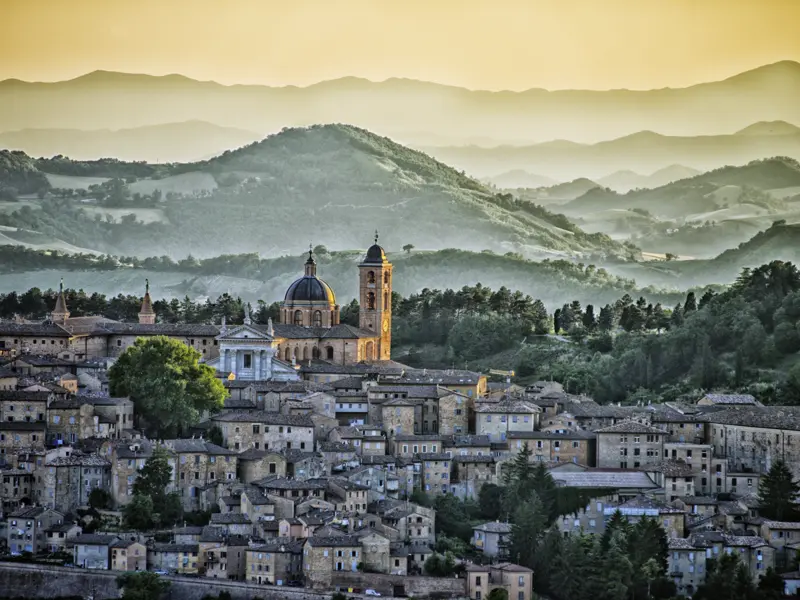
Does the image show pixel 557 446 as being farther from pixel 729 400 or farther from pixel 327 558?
pixel 327 558

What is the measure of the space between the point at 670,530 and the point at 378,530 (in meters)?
9.79

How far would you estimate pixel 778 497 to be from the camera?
214ft

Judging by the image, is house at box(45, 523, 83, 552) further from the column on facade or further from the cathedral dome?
the cathedral dome

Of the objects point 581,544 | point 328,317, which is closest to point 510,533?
point 581,544

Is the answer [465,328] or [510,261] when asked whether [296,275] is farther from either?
[465,328]

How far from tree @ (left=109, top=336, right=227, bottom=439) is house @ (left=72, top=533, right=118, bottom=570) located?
10.5 meters

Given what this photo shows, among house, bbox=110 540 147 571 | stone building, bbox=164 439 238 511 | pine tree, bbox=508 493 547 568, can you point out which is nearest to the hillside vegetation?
stone building, bbox=164 439 238 511

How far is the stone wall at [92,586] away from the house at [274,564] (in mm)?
555

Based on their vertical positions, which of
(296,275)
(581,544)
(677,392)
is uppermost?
(296,275)

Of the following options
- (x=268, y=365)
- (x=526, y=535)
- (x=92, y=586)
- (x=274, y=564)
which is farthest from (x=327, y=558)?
(x=268, y=365)

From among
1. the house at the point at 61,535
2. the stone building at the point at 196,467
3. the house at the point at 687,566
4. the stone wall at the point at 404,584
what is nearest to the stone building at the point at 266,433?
the stone building at the point at 196,467

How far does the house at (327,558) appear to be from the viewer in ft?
199

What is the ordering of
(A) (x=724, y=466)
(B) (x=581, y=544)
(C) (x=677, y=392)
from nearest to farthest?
(B) (x=581, y=544), (A) (x=724, y=466), (C) (x=677, y=392)

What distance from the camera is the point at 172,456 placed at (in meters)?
66.2
